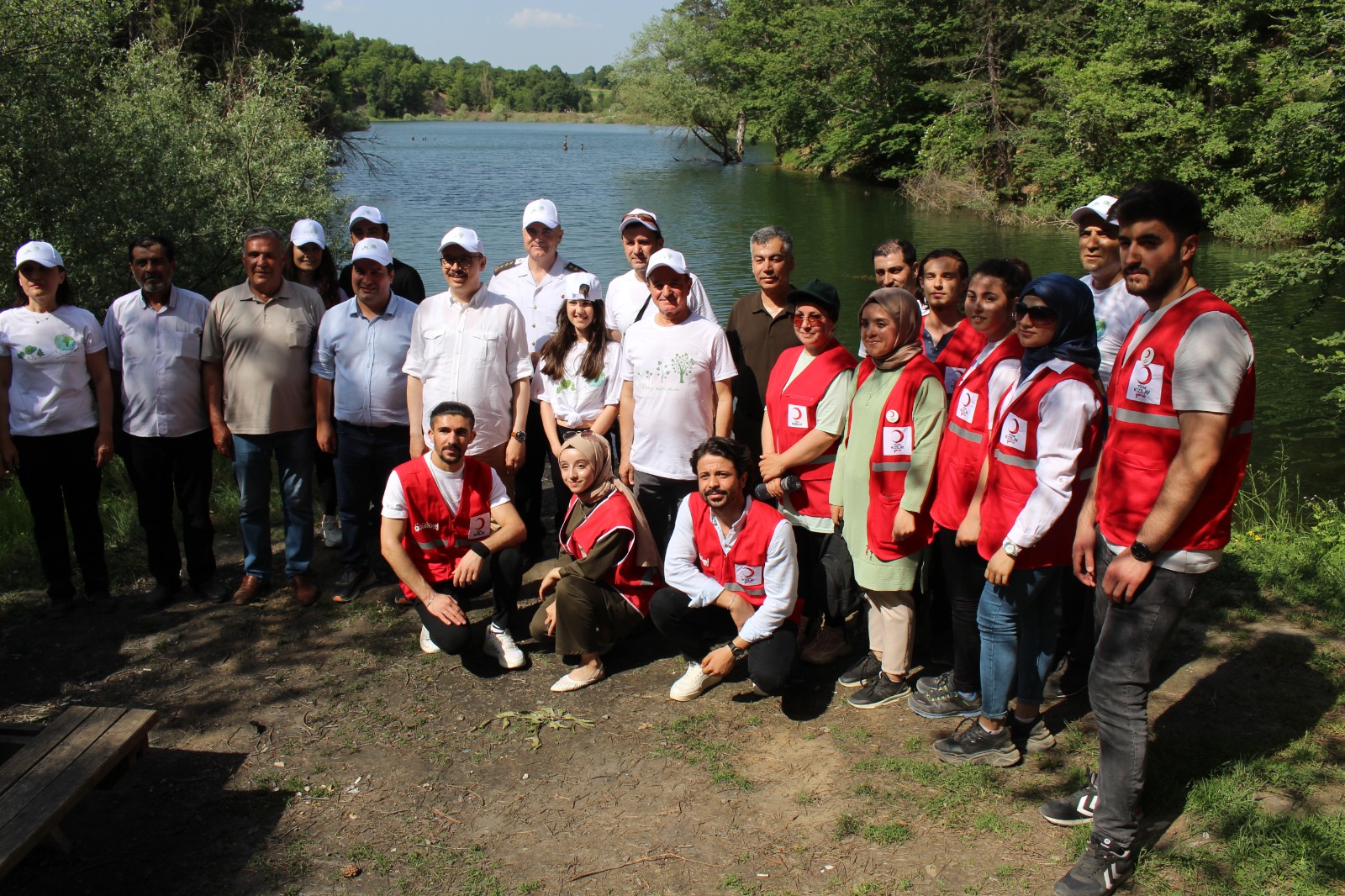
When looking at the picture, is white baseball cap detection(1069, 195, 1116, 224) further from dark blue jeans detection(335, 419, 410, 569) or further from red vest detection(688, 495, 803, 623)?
dark blue jeans detection(335, 419, 410, 569)

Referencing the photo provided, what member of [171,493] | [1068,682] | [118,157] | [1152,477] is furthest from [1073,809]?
[118,157]

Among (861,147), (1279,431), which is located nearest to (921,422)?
(1279,431)

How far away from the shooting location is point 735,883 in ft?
10.3

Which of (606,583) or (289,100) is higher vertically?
(289,100)

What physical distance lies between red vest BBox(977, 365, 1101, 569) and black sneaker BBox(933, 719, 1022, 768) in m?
0.73

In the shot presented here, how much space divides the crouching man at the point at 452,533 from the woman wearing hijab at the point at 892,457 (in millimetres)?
1664

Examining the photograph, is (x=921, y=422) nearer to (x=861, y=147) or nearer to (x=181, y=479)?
(x=181, y=479)

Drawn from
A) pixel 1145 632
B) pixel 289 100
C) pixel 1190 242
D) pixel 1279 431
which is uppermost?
pixel 289 100

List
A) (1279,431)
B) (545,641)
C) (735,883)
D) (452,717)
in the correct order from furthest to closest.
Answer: (1279,431), (545,641), (452,717), (735,883)

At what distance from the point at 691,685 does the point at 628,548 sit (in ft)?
2.19

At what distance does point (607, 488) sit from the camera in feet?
15.1

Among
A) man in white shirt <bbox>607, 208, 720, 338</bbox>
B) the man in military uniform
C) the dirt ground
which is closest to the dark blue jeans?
the dirt ground

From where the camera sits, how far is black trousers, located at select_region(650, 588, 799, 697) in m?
4.12

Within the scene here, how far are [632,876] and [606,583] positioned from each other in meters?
1.57
